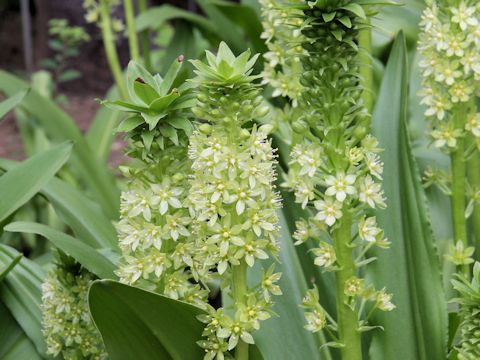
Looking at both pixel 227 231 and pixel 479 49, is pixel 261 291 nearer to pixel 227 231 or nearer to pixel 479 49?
pixel 227 231

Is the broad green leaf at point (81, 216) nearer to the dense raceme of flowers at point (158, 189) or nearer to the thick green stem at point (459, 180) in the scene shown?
the dense raceme of flowers at point (158, 189)

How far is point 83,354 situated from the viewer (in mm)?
2152

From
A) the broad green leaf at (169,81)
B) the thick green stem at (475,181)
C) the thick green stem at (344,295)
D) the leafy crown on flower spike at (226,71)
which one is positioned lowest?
the thick green stem at (475,181)

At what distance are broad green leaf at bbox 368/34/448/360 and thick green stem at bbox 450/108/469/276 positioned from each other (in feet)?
0.49

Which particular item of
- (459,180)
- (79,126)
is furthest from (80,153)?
(79,126)

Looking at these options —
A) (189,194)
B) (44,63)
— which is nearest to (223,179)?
(189,194)

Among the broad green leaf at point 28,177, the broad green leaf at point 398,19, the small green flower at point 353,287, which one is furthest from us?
the broad green leaf at point 398,19

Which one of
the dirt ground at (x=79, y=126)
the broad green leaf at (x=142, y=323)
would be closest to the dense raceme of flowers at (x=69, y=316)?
the broad green leaf at (x=142, y=323)

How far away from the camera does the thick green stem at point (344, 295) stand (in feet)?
6.72

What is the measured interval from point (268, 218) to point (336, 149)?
31 centimetres

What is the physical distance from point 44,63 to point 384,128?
6017 mm

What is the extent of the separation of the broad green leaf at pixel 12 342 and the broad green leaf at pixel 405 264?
1.04 m

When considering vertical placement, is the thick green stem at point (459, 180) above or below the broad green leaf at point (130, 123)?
below

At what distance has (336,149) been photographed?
1992 mm
